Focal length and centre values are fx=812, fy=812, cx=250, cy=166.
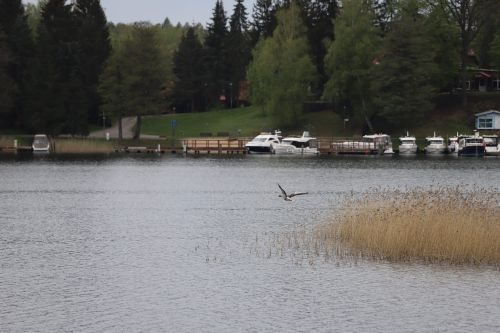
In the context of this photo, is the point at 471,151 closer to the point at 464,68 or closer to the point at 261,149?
the point at 464,68

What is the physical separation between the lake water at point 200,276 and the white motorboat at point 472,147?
58394 millimetres

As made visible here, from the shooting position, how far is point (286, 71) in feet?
431

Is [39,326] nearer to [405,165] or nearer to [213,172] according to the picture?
[213,172]

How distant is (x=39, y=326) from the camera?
24.2 metres

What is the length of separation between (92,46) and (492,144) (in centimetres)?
7221

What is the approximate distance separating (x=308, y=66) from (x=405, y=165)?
40.5 metres

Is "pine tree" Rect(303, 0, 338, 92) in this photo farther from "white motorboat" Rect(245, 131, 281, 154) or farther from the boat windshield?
the boat windshield

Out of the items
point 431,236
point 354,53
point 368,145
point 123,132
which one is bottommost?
point 431,236

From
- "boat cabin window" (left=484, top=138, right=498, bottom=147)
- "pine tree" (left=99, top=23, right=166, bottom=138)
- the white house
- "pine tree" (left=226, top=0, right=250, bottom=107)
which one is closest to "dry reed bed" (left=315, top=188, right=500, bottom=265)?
"boat cabin window" (left=484, top=138, right=498, bottom=147)

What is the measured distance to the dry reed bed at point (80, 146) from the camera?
121 meters

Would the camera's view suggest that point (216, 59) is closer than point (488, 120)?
No

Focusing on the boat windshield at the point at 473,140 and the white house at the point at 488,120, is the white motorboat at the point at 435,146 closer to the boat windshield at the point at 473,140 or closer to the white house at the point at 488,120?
the boat windshield at the point at 473,140

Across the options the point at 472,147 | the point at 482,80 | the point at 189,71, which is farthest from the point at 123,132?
the point at 482,80

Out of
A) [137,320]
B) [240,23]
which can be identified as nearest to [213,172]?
[137,320]
